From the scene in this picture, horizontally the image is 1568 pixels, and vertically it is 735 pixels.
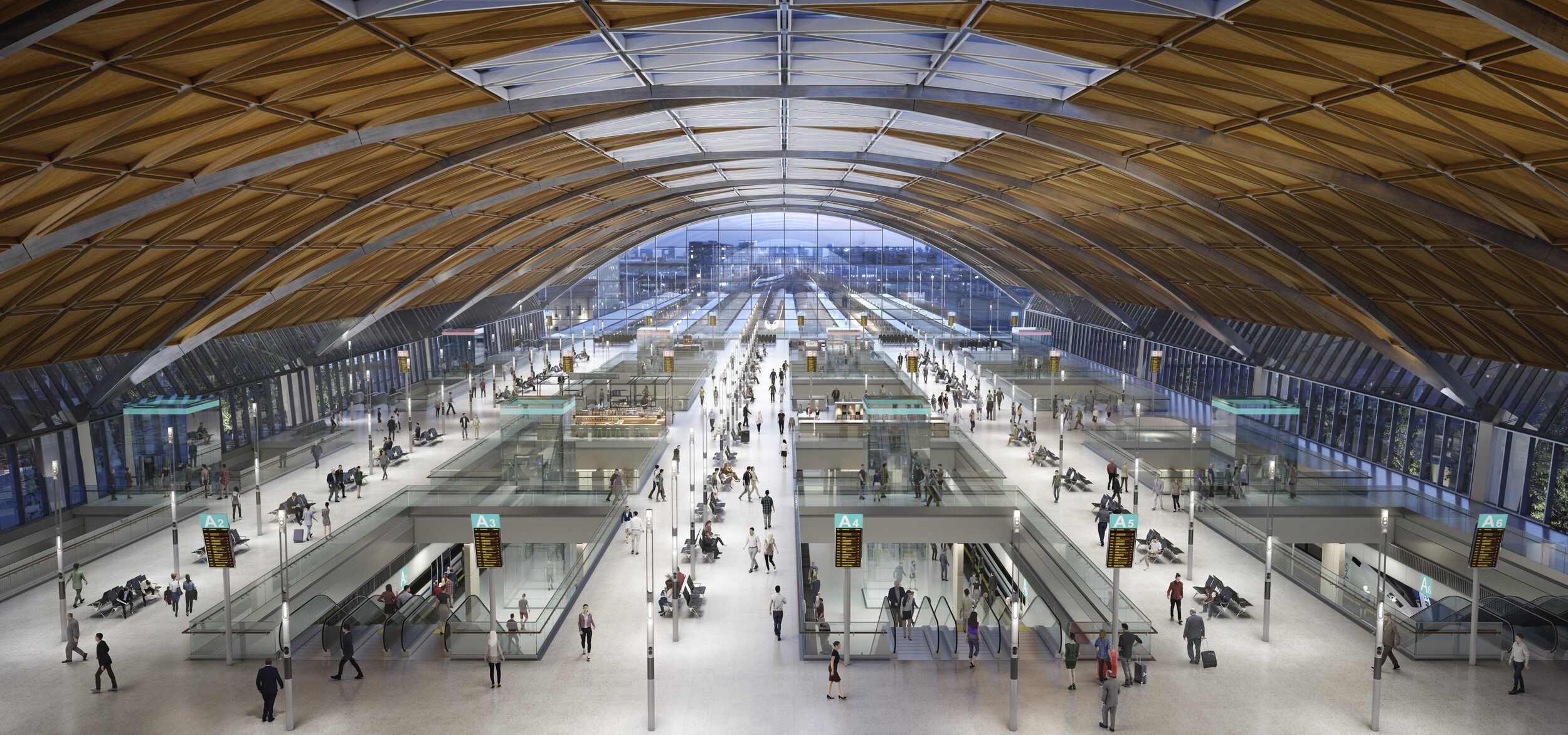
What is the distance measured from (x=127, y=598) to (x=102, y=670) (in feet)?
13.8

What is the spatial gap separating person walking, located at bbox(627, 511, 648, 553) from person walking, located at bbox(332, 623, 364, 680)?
807 cm

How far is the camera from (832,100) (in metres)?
21.7

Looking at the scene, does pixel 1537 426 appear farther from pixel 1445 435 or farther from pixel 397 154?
pixel 397 154

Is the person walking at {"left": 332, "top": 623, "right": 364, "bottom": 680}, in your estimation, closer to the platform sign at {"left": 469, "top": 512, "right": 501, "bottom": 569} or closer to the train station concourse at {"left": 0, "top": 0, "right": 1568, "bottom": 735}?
the train station concourse at {"left": 0, "top": 0, "right": 1568, "bottom": 735}

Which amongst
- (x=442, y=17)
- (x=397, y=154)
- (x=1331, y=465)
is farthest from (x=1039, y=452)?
(x=442, y=17)

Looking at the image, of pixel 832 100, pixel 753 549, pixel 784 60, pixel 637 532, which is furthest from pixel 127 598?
pixel 832 100

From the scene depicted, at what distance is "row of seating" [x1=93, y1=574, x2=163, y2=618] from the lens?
19.5 meters

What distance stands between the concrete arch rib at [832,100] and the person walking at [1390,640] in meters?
6.83

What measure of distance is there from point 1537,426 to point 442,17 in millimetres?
26911

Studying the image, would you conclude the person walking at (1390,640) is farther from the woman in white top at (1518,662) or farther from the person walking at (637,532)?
the person walking at (637,532)

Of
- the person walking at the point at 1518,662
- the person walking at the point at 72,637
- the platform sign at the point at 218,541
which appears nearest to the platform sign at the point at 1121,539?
the person walking at the point at 1518,662

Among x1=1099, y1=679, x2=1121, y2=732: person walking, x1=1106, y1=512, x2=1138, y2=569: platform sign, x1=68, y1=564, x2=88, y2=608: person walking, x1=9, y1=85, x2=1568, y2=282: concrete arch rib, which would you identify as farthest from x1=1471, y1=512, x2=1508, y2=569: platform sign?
x1=68, y1=564, x2=88, y2=608: person walking

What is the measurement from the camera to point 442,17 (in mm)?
13531

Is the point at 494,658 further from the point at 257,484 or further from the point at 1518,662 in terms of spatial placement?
the point at 1518,662
